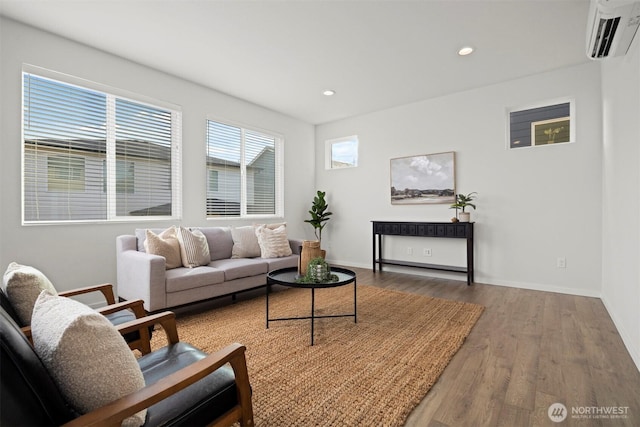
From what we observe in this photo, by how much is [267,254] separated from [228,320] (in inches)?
48.9

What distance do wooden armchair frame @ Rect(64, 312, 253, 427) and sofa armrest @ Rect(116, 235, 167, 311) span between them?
4.76 feet

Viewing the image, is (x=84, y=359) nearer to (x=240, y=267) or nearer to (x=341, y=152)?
(x=240, y=267)

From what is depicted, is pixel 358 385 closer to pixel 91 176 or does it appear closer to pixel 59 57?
pixel 91 176

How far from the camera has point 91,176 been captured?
134 inches

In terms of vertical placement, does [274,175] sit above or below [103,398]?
above

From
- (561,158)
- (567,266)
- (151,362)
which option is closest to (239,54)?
(151,362)

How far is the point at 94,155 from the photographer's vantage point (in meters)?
3.44

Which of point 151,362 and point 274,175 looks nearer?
point 151,362

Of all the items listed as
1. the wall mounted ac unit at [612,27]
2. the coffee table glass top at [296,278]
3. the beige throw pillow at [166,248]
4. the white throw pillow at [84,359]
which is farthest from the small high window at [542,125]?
the white throw pillow at [84,359]

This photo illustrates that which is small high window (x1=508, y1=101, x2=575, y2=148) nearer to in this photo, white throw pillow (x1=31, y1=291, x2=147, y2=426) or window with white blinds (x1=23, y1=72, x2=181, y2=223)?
window with white blinds (x1=23, y1=72, x2=181, y2=223)

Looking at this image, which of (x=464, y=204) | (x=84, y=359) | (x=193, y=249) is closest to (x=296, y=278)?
(x=193, y=249)

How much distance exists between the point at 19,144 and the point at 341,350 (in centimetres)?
354

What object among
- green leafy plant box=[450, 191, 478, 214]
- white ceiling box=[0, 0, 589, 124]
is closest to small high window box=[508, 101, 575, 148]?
white ceiling box=[0, 0, 589, 124]

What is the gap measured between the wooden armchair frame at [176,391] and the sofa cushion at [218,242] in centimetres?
240
